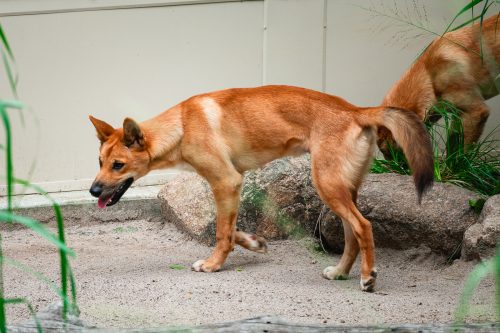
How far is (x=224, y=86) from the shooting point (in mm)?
7520

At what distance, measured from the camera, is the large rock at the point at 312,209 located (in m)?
5.74

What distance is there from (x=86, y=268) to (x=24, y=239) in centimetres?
143

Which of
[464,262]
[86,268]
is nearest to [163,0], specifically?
[86,268]

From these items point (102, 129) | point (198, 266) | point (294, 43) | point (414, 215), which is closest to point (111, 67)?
point (294, 43)

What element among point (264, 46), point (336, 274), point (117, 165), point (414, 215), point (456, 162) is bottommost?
point (336, 274)

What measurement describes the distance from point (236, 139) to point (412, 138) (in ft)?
4.41

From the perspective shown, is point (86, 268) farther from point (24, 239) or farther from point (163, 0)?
point (163, 0)

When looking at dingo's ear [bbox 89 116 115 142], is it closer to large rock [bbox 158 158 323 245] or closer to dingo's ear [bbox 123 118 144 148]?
dingo's ear [bbox 123 118 144 148]

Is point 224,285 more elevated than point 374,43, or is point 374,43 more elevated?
point 374,43

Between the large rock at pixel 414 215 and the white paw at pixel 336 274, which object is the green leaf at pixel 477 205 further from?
the white paw at pixel 336 274

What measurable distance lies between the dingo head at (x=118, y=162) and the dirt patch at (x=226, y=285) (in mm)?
582

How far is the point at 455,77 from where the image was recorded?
6.75 m

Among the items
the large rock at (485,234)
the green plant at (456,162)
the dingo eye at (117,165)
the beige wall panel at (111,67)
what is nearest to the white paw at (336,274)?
the large rock at (485,234)

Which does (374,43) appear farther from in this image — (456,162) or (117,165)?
(117,165)
